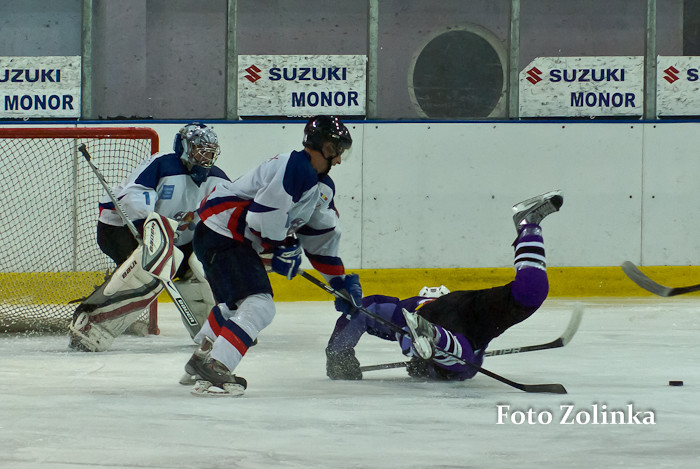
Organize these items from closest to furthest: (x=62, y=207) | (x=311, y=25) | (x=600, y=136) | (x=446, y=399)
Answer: (x=446, y=399)
(x=62, y=207)
(x=600, y=136)
(x=311, y=25)

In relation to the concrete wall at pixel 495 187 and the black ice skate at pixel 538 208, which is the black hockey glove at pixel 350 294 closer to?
the black ice skate at pixel 538 208

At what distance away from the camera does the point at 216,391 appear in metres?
3.06

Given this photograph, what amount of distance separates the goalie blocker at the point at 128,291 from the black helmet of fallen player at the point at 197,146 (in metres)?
0.27

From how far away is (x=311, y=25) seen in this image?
302 inches

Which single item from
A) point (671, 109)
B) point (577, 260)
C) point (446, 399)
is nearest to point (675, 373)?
point (446, 399)

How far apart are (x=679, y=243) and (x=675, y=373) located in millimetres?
2980

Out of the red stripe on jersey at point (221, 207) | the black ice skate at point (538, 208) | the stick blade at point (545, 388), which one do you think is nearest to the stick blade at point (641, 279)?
the black ice skate at point (538, 208)

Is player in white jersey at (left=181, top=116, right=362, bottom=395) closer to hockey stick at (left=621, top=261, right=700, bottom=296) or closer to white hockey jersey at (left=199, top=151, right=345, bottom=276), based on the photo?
white hockey jersey at (left=199, top=151, right=345, bottom=276)

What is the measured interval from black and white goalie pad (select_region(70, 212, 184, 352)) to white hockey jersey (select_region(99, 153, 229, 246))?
97mm

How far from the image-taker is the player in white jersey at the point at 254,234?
301 centimetres

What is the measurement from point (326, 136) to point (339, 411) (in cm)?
79

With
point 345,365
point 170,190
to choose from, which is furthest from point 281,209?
point 170,190

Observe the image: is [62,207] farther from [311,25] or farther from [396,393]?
[396,393]

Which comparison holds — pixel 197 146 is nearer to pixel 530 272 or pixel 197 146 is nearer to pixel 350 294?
pixel 350 294
